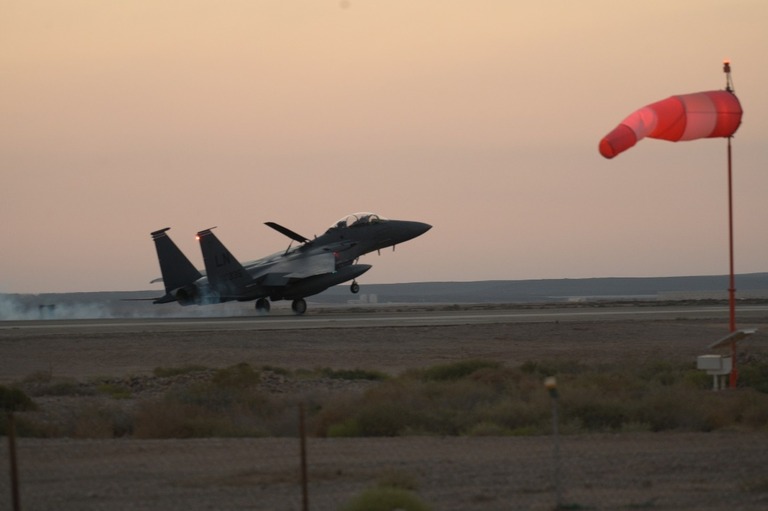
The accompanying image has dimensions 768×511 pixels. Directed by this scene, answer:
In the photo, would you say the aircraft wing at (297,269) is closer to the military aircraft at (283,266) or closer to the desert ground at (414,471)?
the military aircraft at (283,266)

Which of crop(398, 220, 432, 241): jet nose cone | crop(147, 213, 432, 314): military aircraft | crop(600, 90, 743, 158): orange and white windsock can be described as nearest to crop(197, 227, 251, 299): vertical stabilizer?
crop(147, 213, 432, 314): military aircraft

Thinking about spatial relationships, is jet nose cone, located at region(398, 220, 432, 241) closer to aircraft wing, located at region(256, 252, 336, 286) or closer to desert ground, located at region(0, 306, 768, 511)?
aircraft wing, located at region(256, 252, 336, 286)

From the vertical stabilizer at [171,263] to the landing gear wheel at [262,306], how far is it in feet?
16.1

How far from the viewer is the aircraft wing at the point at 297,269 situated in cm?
5956

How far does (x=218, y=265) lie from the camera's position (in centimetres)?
5756

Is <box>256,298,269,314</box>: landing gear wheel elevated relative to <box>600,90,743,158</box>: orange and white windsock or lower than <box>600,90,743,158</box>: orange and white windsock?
lower

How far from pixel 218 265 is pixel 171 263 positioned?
122 inches

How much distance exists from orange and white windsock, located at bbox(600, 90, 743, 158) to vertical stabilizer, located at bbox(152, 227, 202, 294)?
3875 centimetres

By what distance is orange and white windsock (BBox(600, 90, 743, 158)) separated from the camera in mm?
21395

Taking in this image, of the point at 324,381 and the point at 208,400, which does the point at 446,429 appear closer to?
the point at 208,400

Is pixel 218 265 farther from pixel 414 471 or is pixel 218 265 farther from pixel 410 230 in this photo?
pixel 414 471

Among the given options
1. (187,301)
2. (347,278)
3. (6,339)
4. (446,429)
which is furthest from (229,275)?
(446,429)

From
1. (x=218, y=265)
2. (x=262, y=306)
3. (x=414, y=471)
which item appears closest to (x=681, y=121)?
(x=414, y=471)

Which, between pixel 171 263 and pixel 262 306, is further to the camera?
pixel 262 306
